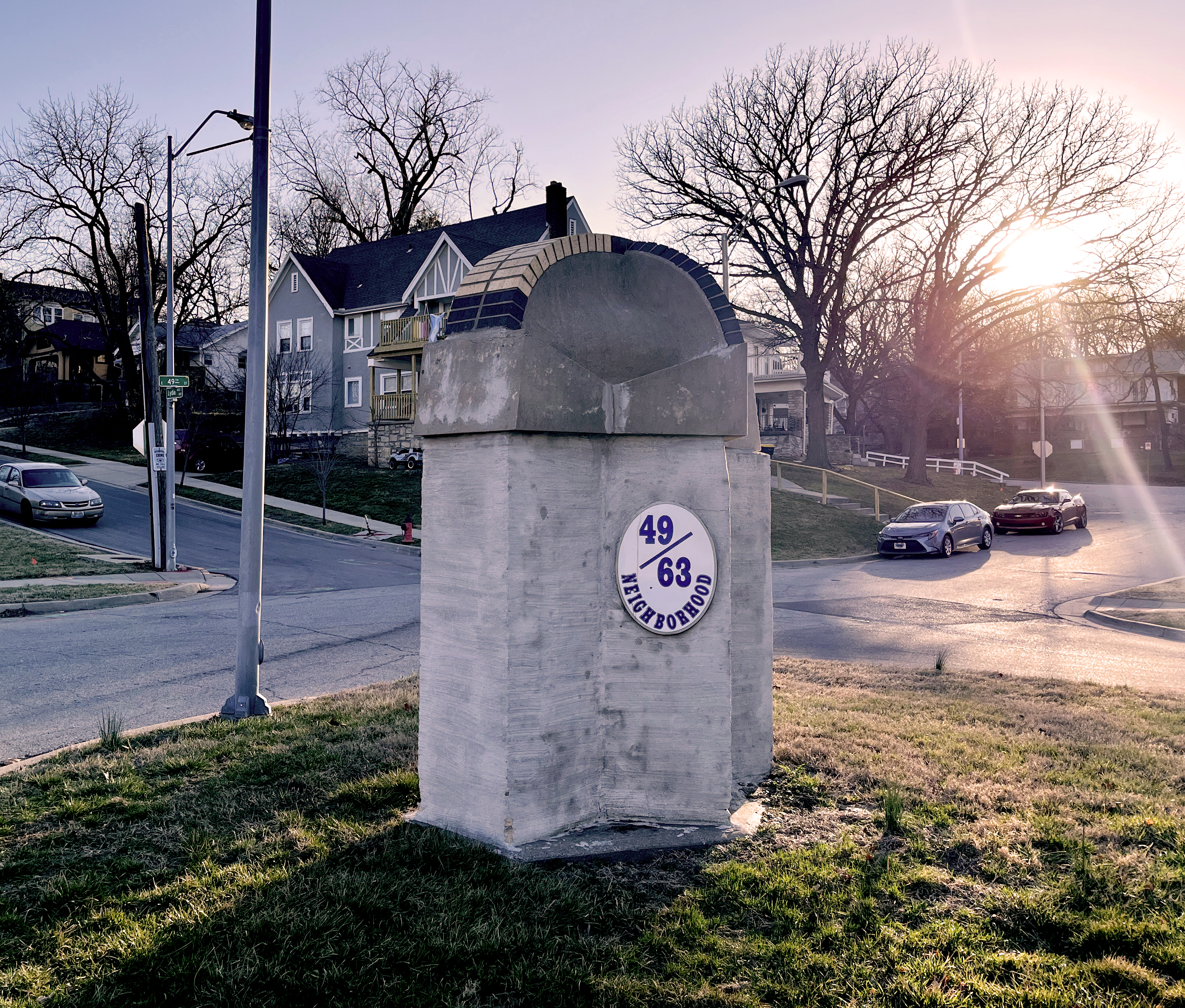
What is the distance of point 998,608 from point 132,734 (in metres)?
13.8

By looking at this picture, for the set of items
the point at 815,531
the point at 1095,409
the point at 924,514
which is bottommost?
the point at 815,531

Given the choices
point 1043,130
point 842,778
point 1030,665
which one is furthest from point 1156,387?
point 842,778

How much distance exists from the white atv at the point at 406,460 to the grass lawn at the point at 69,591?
2025 cm

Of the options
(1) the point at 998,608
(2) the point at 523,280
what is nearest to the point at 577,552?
(2) the point at 523,280

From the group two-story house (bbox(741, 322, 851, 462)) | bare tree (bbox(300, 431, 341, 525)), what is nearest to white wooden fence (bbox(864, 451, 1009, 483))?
two-story house (bbox(741, 322, 851, 462))

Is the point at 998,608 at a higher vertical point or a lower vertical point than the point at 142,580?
lower

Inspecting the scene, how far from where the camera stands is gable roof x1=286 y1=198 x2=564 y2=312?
40.9 meters

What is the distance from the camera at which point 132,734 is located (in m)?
6.92

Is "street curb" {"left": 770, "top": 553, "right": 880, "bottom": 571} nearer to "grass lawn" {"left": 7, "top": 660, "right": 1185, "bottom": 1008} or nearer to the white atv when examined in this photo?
"grass lawn" {"left": 7, "top": 660, "right": 1185, "bottom": 1008}

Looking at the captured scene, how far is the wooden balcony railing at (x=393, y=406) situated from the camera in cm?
3919

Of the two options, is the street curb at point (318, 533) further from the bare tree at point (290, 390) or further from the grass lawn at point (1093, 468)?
the grass lawn at point (1093, 468)

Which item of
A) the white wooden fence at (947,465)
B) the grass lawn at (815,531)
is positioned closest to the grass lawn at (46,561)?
the grass lawn at (815,531)

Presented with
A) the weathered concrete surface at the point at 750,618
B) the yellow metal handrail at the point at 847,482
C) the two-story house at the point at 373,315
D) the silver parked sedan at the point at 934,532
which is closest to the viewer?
the weathered concrete surface at the point at 750,618

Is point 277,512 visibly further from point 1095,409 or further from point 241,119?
point 1095,409
